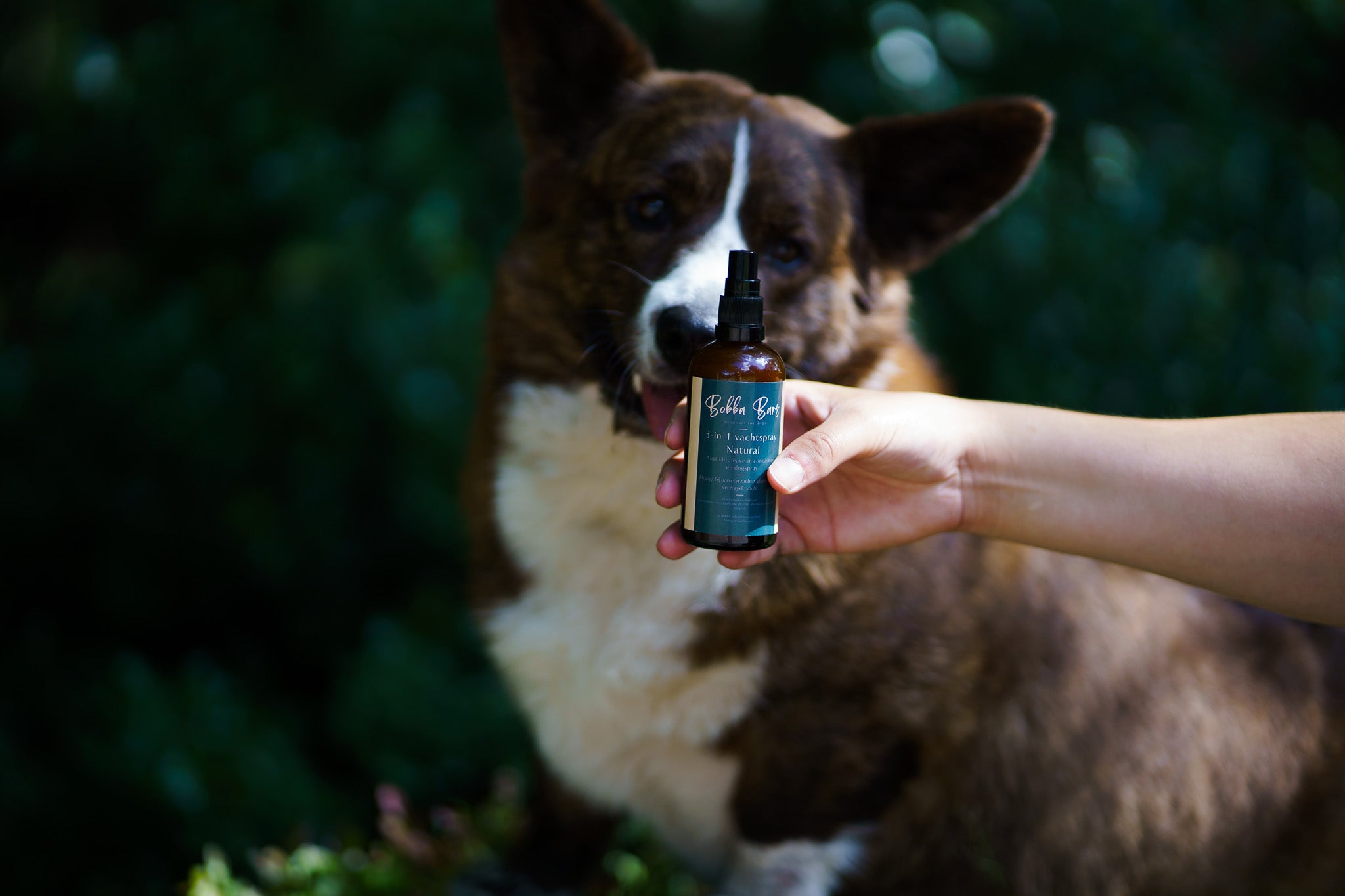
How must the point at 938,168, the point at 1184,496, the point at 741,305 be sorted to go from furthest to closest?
the point at 938,168 → the point at 1184,496 → the point at 741,305

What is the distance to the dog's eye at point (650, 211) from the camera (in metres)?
2.29

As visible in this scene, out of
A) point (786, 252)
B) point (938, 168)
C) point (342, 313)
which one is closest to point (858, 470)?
point (786, 252)

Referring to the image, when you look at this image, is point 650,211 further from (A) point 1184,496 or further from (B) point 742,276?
(A) point 1184,496

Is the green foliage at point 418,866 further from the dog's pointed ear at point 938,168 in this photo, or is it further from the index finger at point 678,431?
the dog's pointed ear at point 938,168

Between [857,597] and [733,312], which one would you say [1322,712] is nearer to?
[857,597]

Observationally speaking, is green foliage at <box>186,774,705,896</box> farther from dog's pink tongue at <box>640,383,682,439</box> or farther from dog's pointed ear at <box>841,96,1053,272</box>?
dog's pointed ear at <box>841,96,1053,272</box>

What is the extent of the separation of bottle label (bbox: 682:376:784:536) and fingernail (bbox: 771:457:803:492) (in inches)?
2.5

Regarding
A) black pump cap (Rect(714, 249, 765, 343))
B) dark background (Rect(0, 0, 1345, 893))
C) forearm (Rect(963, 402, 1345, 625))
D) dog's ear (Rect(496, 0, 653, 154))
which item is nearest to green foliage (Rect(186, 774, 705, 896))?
dark background (Rect(0, 0, 1345, 893))

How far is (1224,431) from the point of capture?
5.86ft

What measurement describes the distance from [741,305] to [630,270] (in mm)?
705

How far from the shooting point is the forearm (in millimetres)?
1696

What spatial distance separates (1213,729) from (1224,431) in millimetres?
906

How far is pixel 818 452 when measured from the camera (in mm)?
1520

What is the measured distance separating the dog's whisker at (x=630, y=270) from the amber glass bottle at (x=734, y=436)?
2.02ft
